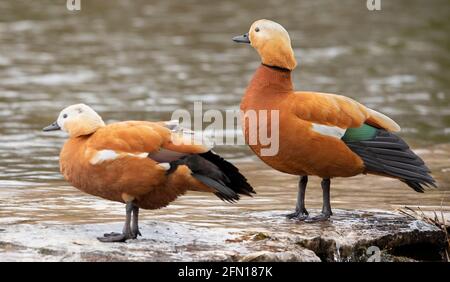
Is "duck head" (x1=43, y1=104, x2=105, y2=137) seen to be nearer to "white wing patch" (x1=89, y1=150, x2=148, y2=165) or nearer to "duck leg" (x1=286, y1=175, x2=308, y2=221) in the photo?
"white wing patch" (x1=89, y1=150, x2=148, y2=165)

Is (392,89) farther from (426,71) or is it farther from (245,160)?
(245,160)

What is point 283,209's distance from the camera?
8539mm

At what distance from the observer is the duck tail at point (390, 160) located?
299 inches

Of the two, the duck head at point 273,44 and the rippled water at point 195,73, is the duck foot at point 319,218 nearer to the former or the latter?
the rippled water at point 195,73

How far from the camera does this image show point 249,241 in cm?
704

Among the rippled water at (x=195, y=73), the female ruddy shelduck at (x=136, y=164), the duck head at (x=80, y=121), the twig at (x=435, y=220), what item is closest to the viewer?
the female ruddy shelduck at (x=136, y=164)

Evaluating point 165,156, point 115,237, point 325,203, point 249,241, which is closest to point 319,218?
point 325,203

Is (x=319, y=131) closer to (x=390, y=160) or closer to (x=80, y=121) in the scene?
(x=390, y=160)

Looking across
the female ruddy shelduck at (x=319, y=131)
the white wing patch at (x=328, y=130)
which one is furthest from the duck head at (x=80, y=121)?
the white wing patch at (x=328, y=130)

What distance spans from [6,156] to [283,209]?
165 inches

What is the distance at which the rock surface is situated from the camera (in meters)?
6.64

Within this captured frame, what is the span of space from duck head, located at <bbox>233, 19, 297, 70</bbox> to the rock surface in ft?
3.83

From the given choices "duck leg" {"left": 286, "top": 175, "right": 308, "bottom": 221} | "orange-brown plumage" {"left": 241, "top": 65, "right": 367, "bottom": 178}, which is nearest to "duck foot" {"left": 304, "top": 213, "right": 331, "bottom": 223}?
"duck leg" {"left": 286, "top": 175, "right": 308, "bottom": 221}

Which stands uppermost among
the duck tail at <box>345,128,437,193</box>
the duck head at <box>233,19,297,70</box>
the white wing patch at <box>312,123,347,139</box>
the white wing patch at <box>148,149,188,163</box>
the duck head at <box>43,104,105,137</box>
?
the duck head at <box>233,19,297,70</box>
